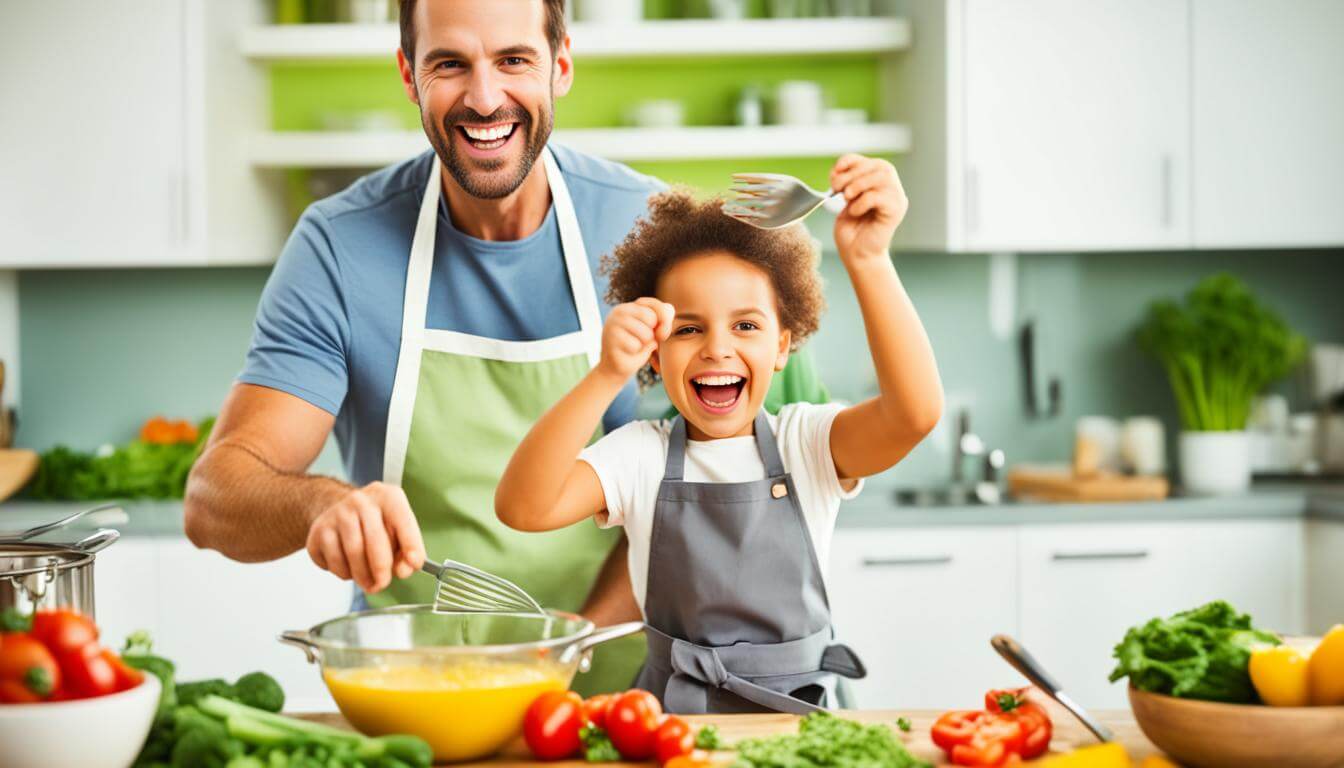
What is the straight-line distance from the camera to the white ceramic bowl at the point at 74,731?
3.21ft

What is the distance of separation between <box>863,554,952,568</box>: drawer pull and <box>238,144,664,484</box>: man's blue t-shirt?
1.32 m

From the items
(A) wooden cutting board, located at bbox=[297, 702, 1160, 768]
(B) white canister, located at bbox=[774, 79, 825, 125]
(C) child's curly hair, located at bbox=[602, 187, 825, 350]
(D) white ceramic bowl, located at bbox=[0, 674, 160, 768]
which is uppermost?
(B) white canister, located at bbox=[774, 79, 825, 125]

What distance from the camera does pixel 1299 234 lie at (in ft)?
10.8

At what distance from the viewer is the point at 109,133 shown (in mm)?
3148

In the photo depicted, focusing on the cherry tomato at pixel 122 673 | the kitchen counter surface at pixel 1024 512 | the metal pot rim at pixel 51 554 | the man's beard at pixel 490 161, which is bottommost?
the kitchen counter surface at pixel 1024 512

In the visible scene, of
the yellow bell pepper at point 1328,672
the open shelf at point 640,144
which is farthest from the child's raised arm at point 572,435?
the open shelf at point 640,144

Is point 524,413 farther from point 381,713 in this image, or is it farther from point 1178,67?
point 1178,67

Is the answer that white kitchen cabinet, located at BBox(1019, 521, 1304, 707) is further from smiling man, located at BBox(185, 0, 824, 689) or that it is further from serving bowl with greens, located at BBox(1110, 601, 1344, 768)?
serving bowl with greens, located at BBox(1110, 601, 1344, 768)

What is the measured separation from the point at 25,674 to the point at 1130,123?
2902mm

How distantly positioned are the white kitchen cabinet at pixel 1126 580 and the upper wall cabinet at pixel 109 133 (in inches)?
84.7

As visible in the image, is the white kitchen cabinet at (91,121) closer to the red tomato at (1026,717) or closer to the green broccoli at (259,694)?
the green broccoli at (259,694)

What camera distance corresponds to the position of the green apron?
179cm

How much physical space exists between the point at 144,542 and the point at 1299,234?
115 inches


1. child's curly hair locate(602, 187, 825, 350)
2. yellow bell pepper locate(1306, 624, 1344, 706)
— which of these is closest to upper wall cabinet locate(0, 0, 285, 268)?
child's curly hair locate(602, 187, 825, 350)
